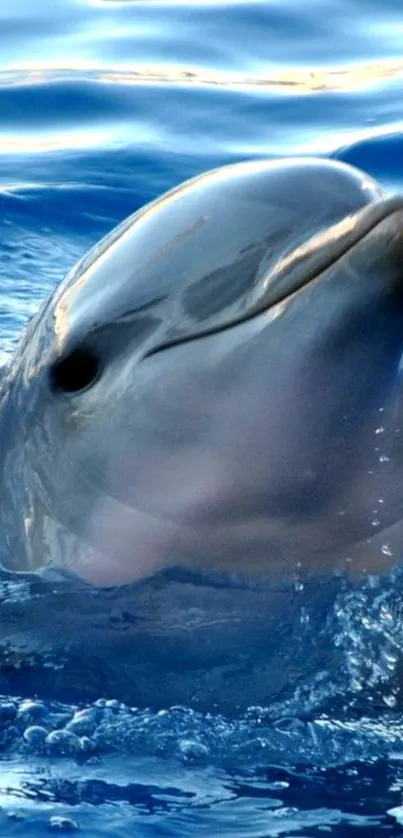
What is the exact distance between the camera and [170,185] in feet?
38.5

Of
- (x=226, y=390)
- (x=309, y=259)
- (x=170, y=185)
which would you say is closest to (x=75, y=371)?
(x=226, y=390)

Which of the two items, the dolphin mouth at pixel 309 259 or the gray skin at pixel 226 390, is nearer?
the dolphin mouth at pixel 309 259

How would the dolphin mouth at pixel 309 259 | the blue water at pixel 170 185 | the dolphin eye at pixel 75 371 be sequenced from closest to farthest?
the dolphin mouth at pixel 309 259 → the blue water at pixel 170 185 → the dolphin eye at pixel 75 371

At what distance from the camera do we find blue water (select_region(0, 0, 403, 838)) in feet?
15.3

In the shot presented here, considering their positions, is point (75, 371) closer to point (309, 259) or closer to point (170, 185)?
point (309, 259)

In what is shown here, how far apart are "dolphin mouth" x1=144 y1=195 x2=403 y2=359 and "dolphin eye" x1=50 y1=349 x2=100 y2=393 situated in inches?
20.5

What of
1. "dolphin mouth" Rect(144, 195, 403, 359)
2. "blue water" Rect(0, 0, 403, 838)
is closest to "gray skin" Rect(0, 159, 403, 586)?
"dolphin mouth" Rect(144, 195, 403, 359)

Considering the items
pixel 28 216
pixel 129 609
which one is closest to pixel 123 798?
pixel 129 609

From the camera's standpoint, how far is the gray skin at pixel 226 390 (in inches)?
183

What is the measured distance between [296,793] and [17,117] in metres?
8.95

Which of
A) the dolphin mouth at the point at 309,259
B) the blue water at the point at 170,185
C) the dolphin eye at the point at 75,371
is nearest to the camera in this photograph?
the dolphin mouth at the point at 309,259

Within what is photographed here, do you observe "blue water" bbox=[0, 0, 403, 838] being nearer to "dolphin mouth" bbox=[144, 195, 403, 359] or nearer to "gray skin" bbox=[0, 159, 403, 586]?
"gray skin" bbox=[0, 159, 403, 586]

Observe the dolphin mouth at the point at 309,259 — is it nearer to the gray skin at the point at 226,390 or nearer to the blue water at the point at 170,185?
the gray skin at the point at 226,390

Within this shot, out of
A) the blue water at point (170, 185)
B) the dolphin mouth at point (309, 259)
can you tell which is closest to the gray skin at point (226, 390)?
the dolphin mouth at point (309, 259)
